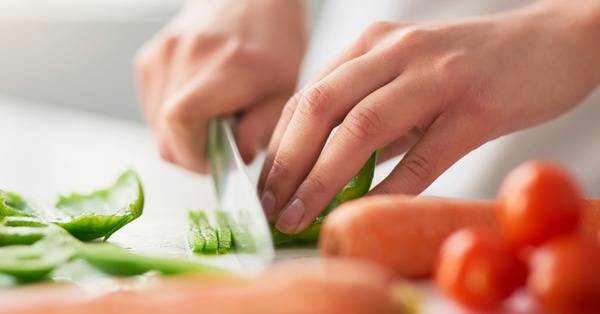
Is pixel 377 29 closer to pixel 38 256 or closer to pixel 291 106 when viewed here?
pixel 291 106

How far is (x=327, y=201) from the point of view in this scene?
1.29m

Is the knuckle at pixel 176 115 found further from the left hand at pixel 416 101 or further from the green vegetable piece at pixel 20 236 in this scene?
the green vegetable piece at pixel 20 236

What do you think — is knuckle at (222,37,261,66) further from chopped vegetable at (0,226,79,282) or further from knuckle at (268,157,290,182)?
chopped vegetable at (0,226,79,282)

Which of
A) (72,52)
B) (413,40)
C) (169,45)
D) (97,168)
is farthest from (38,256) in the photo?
(72,52)

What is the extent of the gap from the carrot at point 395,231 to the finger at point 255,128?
81 centimetres

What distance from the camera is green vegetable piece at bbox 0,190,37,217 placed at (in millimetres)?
1341

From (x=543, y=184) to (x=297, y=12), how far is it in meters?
1.54

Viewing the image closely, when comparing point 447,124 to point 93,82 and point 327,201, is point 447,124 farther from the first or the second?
point 93,82

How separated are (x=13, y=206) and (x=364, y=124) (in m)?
0.54

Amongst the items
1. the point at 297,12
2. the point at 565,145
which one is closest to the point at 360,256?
the point at 565,145

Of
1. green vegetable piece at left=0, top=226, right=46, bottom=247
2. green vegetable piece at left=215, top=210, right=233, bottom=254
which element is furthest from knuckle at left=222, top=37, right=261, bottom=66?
green vegetable piece at left=0, top=226, right=46, bottom=247

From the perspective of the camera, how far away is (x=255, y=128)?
1.93 metres

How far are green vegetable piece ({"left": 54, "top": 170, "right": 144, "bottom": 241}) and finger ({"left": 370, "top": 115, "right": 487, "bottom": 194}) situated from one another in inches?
13.8

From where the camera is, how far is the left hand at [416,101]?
4.19 feet
